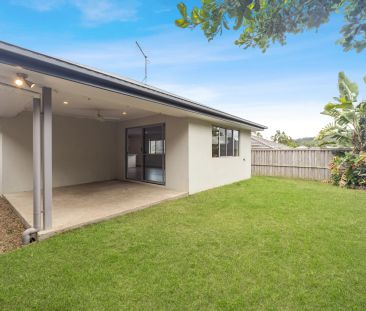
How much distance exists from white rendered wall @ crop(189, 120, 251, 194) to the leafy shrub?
13.0 feet

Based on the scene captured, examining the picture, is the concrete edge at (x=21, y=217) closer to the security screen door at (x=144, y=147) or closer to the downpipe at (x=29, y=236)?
the downpipe at (x=29, y=236)

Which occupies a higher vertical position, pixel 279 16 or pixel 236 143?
pixel 279 16

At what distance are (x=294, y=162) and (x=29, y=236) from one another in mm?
11183

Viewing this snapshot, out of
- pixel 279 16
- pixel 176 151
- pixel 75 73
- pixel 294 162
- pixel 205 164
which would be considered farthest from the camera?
pixel 294 162

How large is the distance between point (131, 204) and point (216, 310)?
379cm

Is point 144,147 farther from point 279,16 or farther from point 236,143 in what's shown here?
point 279,16

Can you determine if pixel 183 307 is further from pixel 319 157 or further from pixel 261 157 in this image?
pixel 261 157

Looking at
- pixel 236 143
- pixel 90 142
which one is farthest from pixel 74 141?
pixel 236 143

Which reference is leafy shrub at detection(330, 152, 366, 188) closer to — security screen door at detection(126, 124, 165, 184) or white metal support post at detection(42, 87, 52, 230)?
security screen door at detection(126, 124, 165, 184)

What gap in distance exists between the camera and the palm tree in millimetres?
8898

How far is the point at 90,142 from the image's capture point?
8.84 metres

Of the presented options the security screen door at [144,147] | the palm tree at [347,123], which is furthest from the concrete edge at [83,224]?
the palm tree at [347,123]

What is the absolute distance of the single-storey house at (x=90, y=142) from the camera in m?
3.77

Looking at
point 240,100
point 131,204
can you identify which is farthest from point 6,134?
point 240,100
